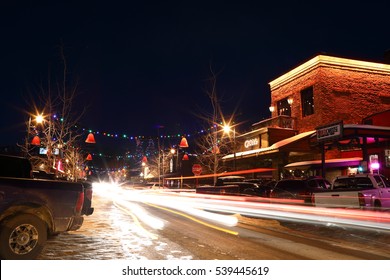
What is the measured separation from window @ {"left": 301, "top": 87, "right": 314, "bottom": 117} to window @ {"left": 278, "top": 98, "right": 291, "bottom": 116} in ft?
8.23

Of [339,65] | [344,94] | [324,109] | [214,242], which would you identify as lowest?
[214,242]

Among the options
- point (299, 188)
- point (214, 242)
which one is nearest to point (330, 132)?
point (299, 188)

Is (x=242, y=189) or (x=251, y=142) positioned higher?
(x=251, y=142)

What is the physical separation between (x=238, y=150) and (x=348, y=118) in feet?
41.7

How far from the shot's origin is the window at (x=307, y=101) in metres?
32.5

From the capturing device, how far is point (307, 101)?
3316cm

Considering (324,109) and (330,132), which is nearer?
(330,132)

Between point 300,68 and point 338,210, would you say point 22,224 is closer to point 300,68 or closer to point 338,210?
point 338,210

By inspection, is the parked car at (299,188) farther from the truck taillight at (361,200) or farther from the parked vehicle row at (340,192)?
the truck taillight at (361,200)

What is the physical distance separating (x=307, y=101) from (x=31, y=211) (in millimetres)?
29310

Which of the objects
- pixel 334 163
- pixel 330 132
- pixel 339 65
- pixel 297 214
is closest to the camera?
pixel 297 214

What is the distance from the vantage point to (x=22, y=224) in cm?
693

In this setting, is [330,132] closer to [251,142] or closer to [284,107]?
[284,107]
